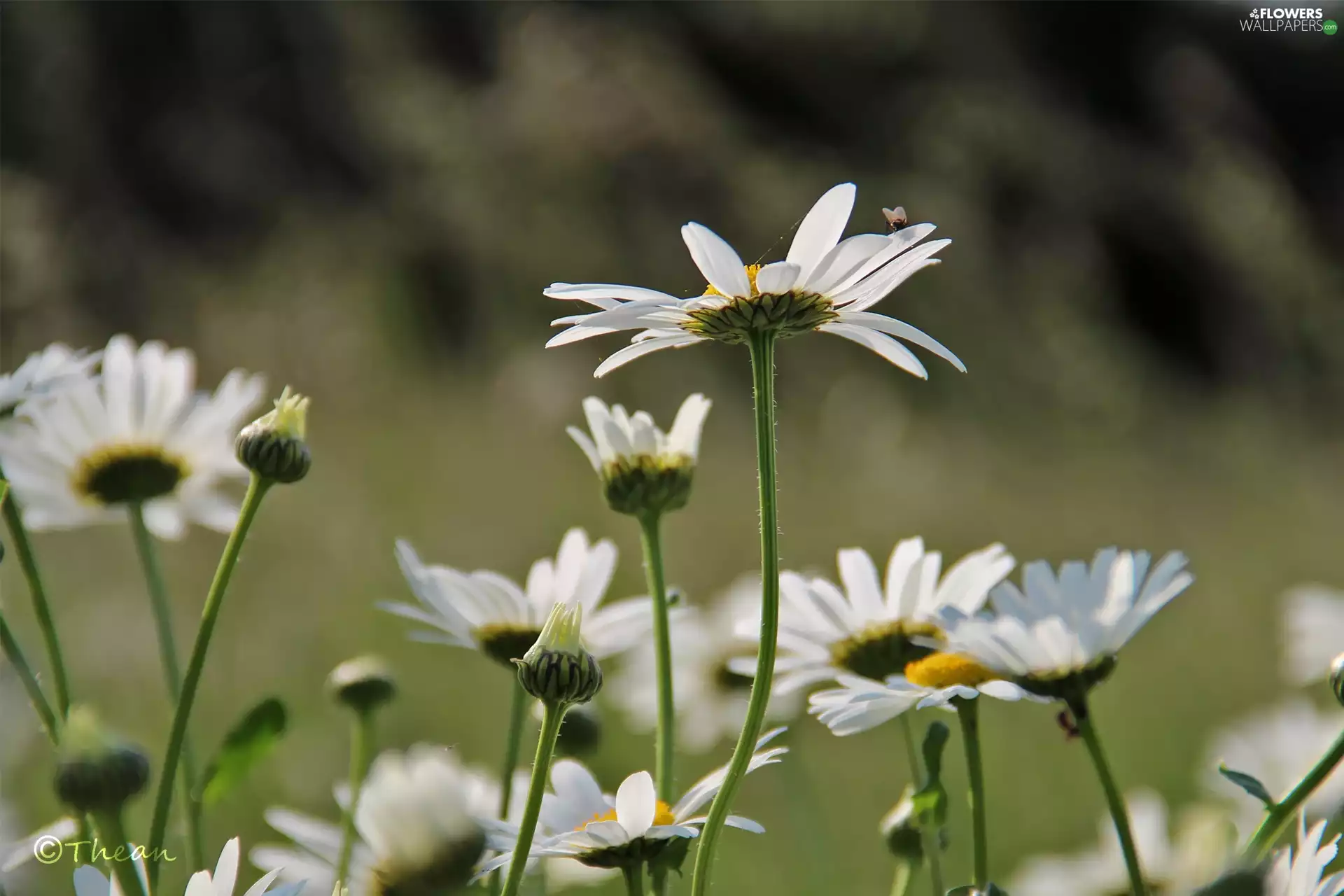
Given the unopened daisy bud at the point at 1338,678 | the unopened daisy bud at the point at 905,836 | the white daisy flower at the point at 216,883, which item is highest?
the white daisy flower at the point at 216,883

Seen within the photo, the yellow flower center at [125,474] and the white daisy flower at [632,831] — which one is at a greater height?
the yellow flower center at [125,474]

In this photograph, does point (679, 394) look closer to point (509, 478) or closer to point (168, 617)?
point (509, 478)

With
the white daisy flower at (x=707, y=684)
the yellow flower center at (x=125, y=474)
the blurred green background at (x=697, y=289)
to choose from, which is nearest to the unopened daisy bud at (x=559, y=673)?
the yellow flower center at (x=125, y=474)

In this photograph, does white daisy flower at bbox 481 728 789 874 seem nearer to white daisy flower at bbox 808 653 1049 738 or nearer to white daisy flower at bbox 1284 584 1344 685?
white daisy flower at bbox 808 653 1049 738

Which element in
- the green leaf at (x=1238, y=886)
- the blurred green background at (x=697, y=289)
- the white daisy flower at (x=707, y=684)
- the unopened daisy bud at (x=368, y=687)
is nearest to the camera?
the green leaf at (x=1238, y=886)

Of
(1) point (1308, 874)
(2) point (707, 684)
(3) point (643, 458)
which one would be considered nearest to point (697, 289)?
(2) point (707, 684)

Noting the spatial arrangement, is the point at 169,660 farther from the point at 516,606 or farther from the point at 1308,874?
the point at 1308,874

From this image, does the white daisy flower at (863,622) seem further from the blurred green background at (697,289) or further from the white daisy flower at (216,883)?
the blurred green background at (697,289)

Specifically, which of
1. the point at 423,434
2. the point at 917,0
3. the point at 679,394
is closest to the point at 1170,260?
the point at 917,0
